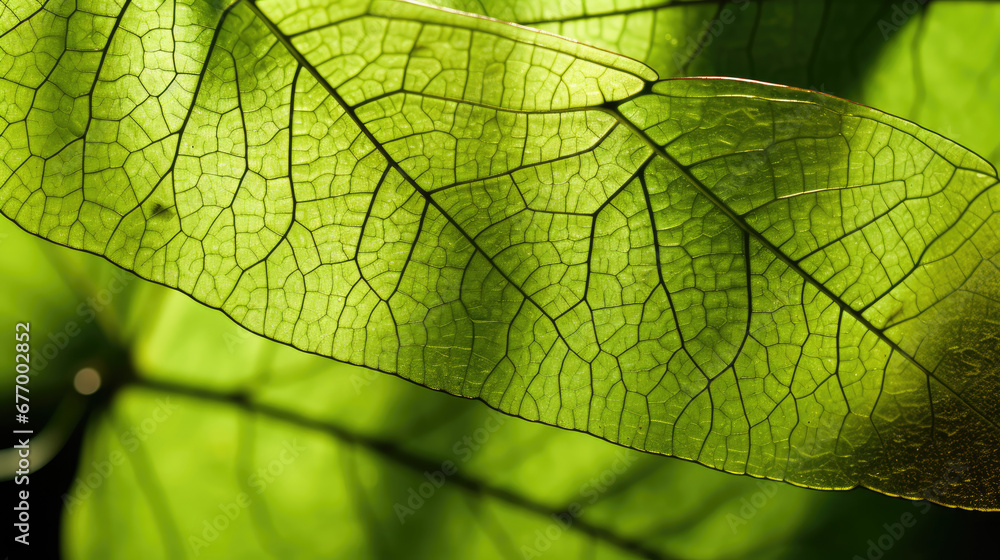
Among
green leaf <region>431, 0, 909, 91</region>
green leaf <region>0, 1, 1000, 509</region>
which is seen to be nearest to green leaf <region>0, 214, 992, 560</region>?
green leaf <region>0, 1, 1000, 509</region>

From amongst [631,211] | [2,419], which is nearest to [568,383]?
[631,211]

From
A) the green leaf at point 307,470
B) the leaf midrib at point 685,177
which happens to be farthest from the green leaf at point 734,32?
the green leaf at point 307,470

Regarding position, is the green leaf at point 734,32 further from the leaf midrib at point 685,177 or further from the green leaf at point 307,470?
the green leaf at point 307,470

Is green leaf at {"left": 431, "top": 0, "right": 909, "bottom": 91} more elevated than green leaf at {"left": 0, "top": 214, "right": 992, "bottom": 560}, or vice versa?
green leaf at {"left": 431, "top": 0, "right": 909, "bottom": 91}

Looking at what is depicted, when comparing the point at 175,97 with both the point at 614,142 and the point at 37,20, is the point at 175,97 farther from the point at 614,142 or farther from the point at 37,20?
the point at 614,142

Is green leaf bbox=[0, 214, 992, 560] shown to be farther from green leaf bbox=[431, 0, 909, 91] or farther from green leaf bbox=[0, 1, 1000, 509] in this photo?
green leaf bbox=[431, 0, 909, 91]

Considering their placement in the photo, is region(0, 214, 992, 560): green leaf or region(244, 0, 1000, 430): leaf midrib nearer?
region(244, 0, 1000, 430): leaf midrib

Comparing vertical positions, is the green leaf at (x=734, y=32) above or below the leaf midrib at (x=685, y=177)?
above

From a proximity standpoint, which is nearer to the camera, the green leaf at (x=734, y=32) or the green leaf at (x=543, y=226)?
the green leaf at (x=543, y=226)

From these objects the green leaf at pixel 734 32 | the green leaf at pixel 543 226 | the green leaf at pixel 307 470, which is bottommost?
the green leaf at pixel 307 470
